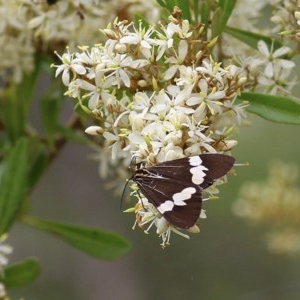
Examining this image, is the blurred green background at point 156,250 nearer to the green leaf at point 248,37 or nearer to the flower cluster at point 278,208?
the flower cluster at point 278,208

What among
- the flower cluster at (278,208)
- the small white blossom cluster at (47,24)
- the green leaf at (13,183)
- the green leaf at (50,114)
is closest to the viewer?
the small white blossom cluster at (47,24)

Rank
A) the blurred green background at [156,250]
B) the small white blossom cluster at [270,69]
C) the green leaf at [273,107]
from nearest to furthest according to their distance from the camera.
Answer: the green leaf at [273,107] → the small white blossom cluster at [270,69] → the blurred green background at [156,250]

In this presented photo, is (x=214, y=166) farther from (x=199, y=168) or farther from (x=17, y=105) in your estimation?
(x=17, y=105)

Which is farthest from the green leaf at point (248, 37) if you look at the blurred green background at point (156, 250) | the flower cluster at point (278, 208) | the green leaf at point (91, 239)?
the blurred green background at point (156, 250)

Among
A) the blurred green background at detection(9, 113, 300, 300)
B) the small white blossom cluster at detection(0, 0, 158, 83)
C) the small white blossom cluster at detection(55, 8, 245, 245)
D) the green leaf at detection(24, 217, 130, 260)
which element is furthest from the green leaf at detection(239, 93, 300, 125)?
the blurred green background at detection(9, 113, 300, 300)

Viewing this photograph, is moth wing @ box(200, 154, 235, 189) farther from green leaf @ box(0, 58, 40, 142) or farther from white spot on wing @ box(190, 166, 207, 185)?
green leaf @ box(0, 58, 40, 142)

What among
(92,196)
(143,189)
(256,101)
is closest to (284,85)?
(256,101)
